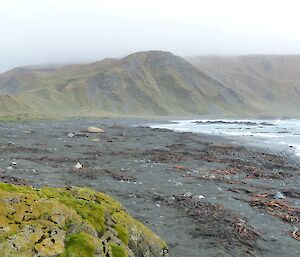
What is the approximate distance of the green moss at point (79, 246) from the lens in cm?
677

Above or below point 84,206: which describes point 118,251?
below

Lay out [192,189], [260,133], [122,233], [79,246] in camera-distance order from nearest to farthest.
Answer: [79,246] < [122,233] < [192,189] < [260,133]

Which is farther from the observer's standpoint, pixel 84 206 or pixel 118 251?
pixel 84 206

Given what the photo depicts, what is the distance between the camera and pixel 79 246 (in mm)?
6957

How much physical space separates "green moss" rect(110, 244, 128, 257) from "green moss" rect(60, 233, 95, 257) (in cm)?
66

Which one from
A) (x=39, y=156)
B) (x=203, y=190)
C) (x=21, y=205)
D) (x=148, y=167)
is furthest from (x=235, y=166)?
(x=21, y=205)

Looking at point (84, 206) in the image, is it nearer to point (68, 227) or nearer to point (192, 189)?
point (68, 227)

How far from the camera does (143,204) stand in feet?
50.1

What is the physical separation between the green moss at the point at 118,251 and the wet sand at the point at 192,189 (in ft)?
11.1

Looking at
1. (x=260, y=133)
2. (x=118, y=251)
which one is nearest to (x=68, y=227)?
(x=118, y=251)

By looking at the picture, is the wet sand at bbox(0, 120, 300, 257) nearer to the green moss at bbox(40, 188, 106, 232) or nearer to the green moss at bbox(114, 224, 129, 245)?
the green moss at bbox(114, 224, 129, 245)

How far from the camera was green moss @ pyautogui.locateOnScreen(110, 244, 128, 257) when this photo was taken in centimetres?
767

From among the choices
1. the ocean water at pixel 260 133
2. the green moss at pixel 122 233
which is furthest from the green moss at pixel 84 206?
the ocean water at pixel 260 133

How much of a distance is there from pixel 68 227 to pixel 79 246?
0.70 m
